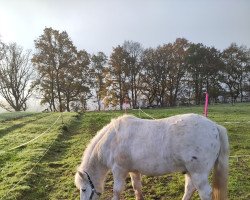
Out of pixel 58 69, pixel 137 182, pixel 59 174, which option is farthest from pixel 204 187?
pixel 58 69

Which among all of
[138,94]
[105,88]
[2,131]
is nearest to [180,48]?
[138,94]

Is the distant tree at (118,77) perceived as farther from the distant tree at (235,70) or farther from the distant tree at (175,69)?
the distant tree at (235,70)

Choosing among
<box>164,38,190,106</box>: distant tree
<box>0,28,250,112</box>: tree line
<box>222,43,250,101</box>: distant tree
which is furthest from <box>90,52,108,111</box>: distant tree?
<box>222,43,250,101</box>: distant tree

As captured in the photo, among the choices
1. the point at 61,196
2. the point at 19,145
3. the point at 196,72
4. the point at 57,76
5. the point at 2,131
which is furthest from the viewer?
the point at 196,72

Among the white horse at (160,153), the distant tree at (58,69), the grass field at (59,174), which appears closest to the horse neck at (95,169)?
the white horse at (160,153)

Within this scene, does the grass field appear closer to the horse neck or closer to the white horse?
the horse neck

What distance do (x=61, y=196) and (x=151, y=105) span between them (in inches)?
2006

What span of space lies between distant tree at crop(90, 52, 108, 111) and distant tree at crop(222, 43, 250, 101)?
22920 millimetres

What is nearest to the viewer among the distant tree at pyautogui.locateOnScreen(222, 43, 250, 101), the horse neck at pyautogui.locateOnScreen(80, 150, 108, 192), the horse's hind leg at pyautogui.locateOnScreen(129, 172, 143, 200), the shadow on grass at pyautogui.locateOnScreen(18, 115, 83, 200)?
the horse neck at pyautogui.locateOnScreen(80, 150, 108, 192)

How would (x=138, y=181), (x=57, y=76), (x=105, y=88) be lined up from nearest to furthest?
(x=138, y=181) < (x=57, y=76) < (x=105, y=88)

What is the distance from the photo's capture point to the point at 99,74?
207 ft

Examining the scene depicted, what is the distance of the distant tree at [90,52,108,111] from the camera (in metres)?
59.8

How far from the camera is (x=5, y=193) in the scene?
9.28 metres

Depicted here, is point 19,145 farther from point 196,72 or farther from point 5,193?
point 196,72
